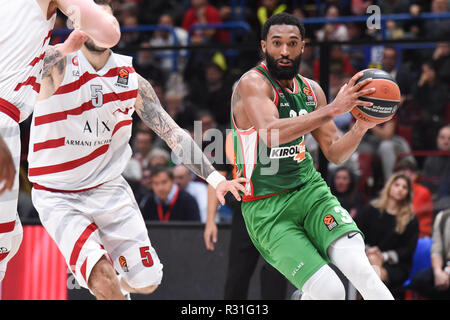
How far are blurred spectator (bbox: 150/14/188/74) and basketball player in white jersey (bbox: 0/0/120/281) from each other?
458 cm

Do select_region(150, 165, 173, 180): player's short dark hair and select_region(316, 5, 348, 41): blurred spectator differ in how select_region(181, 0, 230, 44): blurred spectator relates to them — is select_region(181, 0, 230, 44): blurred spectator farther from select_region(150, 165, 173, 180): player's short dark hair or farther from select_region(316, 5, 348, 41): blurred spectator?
select_region(150, 165, 173, 180): player's short dark hair

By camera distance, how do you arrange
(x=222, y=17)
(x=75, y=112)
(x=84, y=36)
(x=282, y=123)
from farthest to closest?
(x=222, y=17) → (x=75, y=112) → (x=282, y=123) → (x=84, y=36)

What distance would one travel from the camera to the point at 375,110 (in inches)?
171

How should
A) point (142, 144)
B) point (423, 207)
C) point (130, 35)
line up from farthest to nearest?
point (130, 35)
point (142, 144)
point (423, 207)

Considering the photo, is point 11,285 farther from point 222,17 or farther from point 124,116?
point 222,17

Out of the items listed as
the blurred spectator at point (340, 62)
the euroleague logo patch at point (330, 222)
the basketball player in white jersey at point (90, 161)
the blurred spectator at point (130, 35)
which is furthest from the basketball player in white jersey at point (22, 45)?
the blurred spectator at point (130, 35)

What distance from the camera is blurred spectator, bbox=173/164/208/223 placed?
7.05 m

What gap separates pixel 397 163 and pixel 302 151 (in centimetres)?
268

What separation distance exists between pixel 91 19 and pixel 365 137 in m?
4.31

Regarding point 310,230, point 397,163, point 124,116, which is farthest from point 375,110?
point 397,163

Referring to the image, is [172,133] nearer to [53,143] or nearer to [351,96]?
[53,143]

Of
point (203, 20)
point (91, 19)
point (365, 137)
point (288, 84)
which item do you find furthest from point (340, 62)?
point (91, 19)

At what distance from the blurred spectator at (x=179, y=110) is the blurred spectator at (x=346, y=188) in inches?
71.6

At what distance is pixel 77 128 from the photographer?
15.2 ft
